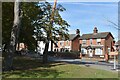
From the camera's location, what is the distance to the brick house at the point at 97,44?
253 feet

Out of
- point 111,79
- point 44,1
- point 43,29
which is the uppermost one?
point 44,1

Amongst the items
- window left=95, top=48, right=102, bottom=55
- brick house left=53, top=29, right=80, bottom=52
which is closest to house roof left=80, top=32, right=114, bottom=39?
brick house left=53, top=29, right=80, bottom=52

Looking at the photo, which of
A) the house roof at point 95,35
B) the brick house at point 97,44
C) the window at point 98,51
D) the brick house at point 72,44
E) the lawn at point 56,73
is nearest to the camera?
→ the lawn at point 56,73

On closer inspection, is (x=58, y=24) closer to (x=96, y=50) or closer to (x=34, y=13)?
(x=34, y=13)

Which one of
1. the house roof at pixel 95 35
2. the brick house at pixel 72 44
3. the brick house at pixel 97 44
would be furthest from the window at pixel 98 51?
the brick house at pixel 72 44

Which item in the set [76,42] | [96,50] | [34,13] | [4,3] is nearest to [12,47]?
[4,3]

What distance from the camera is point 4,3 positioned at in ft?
70.0

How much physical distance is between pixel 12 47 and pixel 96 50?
62.4m

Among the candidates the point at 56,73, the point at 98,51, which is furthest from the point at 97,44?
the point at 56,73

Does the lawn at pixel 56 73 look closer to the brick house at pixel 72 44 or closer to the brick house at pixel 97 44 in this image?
the brick house at pixel 97 44

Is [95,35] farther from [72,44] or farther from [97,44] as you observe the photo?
[72,44]

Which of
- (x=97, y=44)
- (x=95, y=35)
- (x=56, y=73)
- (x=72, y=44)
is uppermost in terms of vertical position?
(x=95, y=35)

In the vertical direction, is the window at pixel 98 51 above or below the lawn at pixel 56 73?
above

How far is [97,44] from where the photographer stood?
7944 cm
